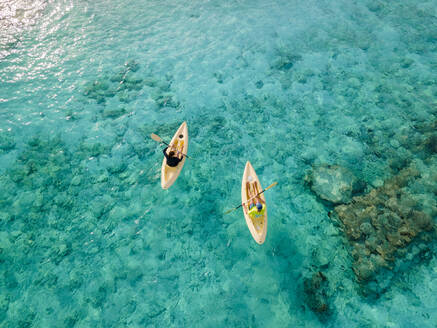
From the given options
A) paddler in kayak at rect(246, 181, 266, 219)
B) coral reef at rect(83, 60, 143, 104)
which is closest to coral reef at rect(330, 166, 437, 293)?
paddler in kayak at rect(246, 181, 266, 219)

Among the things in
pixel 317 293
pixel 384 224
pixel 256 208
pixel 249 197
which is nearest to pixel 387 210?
pixel 384 224

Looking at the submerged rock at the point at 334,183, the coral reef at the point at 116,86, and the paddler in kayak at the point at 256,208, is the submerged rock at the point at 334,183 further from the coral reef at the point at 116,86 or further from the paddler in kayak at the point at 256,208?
the coral reef at the point at 116,86

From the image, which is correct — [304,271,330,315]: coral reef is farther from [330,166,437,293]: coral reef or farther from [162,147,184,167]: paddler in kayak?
[162,147,184,167]: paddler in kayak

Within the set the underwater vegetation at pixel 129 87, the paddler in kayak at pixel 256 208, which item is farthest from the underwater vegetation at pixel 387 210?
the underwater vegetation at pixel 129 87

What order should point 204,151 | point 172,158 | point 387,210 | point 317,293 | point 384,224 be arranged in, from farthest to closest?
point 204,151, point 172,158, point 387,210, point 384,224, point 317,293

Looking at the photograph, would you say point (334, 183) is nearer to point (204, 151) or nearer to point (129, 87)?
point (204, 151)

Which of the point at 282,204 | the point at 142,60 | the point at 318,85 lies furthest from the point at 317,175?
the point at 142,60

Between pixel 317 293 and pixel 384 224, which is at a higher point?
pixel 384 224
